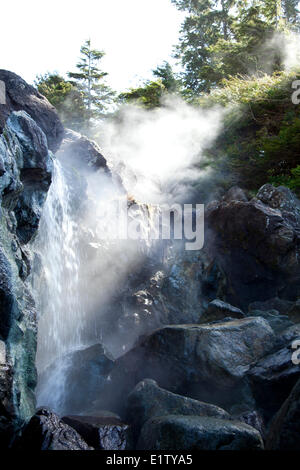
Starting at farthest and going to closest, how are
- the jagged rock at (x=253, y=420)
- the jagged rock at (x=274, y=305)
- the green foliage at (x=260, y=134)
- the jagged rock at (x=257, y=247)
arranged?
1. the green foliage at (x=260, y=134)
2. the jagged rock at (x=257, y=247)
3. the jagged rock at (x=274, y=305)
4. the jagged rock at (x=253, y=420)

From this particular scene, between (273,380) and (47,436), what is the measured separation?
312cm

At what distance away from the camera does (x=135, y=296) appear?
9805 mm

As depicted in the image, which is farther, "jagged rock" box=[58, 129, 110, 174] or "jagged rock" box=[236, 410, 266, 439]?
"jagged rock" box=[58, 129, 110, 174]

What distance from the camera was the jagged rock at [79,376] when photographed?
20.7 ft

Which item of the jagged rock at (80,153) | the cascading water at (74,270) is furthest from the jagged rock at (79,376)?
the jagged rock at (80,153)

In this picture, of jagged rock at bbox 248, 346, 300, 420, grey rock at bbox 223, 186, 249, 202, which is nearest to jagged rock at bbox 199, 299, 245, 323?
jagged rock at bbox 248, 346, 300, 420

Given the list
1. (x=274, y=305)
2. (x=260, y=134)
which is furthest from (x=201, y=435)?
(x=260, y=134)

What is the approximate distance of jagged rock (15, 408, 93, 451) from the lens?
3.57 meters

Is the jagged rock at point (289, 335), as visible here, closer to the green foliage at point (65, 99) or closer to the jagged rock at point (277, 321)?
the jagged rock at point (277, 321)

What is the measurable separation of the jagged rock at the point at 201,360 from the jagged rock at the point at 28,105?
5007mm

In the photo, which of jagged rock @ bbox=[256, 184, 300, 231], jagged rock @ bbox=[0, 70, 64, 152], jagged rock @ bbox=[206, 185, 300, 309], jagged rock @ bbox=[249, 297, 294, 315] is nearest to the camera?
jagged rock @ bbox=[0, 70, 64, 152]

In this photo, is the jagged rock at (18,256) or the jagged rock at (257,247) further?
the jagged rock at (257,247)

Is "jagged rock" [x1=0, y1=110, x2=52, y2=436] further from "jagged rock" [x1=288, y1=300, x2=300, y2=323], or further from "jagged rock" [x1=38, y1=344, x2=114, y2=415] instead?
"jagged rock" [x1=288, y1=300, x2=300, y2=323]

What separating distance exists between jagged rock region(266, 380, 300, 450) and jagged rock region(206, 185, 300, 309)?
6.29m
